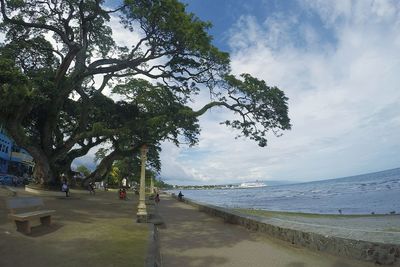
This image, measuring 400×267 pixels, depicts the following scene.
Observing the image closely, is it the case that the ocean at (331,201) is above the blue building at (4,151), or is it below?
below

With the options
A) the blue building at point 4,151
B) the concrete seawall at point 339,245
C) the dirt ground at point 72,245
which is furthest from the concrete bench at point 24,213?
the blue building at point 4,151

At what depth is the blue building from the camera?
47.1 meters

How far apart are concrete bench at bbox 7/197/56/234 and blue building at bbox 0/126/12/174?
1640 inches

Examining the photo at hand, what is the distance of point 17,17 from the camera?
71.9ft

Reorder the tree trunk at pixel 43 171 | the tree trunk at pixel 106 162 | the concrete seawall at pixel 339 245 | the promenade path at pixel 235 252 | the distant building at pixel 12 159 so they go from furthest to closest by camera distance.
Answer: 1. the distant building at pixel 12 159
2. the tree trunk at pixel 106 162
3. the tree trunk at pixel 43 171
4. the promenade path at pixel 235 252
5. the concrete seawall at pixel 339 245

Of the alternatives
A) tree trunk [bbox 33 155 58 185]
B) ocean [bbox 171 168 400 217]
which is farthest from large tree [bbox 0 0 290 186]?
ocean [bbox 171 168 400 217]

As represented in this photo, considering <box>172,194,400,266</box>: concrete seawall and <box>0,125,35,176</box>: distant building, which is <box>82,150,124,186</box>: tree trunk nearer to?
<box>0,125,35,176</box>: distant building

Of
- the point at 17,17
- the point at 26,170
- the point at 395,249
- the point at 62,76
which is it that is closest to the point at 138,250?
the point at 395,249

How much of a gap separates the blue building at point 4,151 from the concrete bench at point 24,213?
41649 mm

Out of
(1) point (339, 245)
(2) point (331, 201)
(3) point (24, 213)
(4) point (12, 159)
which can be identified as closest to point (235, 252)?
(1) point (339, 245)

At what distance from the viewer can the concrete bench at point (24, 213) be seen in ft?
27.1

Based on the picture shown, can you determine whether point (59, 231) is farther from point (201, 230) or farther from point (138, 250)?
point (201, 230)

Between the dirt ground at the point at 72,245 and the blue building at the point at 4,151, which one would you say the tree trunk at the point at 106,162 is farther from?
the dirt ground at the point at 72,245

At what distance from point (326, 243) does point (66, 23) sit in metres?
20.0
